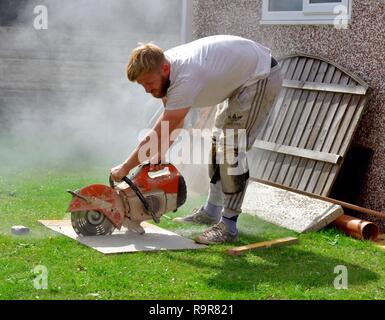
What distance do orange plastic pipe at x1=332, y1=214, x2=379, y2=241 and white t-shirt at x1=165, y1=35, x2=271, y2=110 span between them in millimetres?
1593

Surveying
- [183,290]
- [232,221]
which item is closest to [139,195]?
[232,221]

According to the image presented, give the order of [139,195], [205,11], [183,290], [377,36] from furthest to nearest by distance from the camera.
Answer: [205,11] → [377,36] → [139,195] → [183,290]

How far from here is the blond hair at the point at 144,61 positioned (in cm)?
521

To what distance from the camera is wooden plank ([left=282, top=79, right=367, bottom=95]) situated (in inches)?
270

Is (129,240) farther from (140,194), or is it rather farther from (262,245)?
(262,245)

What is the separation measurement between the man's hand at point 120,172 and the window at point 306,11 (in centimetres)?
298

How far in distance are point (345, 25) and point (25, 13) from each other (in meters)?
5.68

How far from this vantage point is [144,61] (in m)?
5.21

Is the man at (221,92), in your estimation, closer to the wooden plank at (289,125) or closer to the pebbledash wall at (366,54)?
the wooden plank at (289,125)

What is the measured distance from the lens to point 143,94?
10.5 meters

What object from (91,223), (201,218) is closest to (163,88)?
(91,223)

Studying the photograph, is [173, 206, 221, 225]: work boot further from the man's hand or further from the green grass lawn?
the man's hand

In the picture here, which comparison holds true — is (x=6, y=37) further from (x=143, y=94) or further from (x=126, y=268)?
(x=126, y=268)

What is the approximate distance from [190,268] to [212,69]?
1437mm
